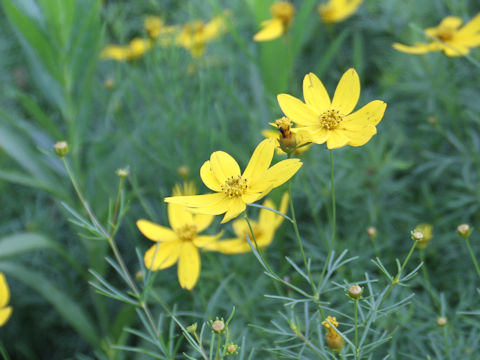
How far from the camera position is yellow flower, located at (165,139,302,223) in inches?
28.3

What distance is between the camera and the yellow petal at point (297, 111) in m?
0.77

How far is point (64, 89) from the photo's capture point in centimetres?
133

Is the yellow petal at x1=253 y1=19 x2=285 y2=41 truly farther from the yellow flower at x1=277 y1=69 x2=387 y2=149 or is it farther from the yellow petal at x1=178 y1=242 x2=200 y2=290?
the yellow petal at x1=178 y1=242 x2=200 y2=290

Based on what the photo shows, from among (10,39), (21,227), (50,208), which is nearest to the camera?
(21,227)

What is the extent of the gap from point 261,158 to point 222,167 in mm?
70

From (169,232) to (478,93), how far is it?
3.17 feet

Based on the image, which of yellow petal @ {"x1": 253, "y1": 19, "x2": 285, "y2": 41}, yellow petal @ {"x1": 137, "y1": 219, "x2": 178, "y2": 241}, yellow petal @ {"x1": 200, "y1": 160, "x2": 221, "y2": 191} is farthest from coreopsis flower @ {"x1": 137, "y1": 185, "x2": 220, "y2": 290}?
yellow petal @ {"x1": 253, "y1": 19, "x2": 285, "y2": 41}

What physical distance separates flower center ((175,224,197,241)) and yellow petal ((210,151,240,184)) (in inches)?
7.8

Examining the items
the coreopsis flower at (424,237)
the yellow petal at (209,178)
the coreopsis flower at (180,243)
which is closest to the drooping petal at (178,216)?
the coreopsis flower at (180,243)

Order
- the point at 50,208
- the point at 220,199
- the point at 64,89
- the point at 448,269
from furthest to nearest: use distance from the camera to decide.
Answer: the point at 50,208
the point at 64,89
the point at 448,269
the point at 220,199

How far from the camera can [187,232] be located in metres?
0.96

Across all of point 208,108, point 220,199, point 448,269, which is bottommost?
point 448,269

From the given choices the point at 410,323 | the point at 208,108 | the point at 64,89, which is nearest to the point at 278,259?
the point at 410,323

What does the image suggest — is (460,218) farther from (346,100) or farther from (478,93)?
(346,100)
